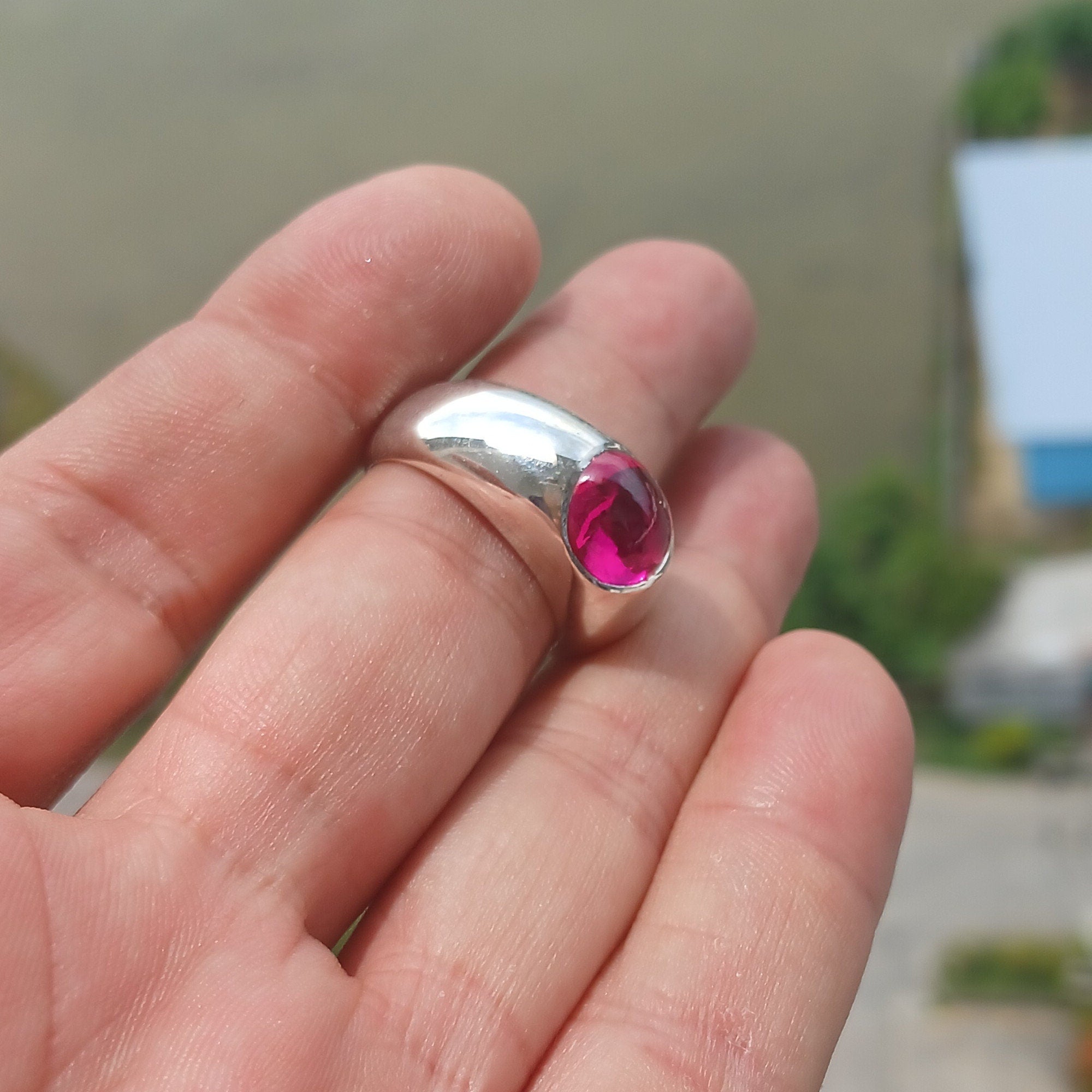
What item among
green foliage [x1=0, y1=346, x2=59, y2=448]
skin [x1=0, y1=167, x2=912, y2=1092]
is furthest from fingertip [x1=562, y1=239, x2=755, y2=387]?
green foliage [x1=0, y1=346, x2=59, y2=448]

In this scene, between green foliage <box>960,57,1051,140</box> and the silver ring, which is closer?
the silver ring

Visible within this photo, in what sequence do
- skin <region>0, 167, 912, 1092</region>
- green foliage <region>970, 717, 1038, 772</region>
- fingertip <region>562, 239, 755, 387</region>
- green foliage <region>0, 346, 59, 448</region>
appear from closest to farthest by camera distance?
1. skin <region>0, 167, 912, 1092</region>
2. fingertip <region>562, 239, 755, 387</region>
3. green foliage <region>970, 717, 1038, 772</region>
4. green foliage <region>0, 346, 59, 448</region>

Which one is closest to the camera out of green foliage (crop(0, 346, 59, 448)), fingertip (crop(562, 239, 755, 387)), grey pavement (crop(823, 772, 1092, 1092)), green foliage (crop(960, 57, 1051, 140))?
fingertip (crop(562, 239, 755, 387))

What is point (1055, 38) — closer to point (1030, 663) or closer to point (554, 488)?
point (1030, 663)

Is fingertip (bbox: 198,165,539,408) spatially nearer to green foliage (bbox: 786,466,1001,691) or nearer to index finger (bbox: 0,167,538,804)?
index finger (bbox: 0,167,538,804)

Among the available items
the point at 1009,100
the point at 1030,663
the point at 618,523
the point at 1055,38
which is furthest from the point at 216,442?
the point at 1055,38
